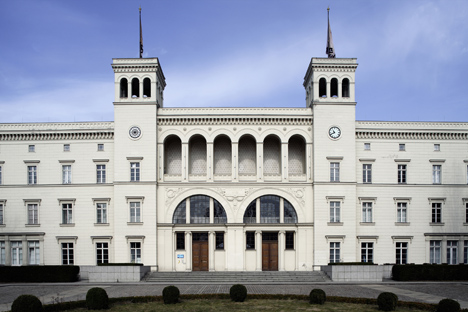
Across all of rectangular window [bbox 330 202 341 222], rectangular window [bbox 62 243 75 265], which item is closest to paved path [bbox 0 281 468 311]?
rectangular window [bbox 62 243 75 265]

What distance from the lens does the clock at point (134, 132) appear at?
4750 cm

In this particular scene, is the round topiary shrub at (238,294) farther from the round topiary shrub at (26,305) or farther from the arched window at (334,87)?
the arched window at (334,87)

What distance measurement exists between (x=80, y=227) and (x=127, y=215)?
18.5 ft

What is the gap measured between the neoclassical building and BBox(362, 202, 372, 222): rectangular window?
0.40 feet

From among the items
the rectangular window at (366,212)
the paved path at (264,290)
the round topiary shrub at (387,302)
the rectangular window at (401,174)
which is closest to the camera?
the round topiary shrub at (387,302)

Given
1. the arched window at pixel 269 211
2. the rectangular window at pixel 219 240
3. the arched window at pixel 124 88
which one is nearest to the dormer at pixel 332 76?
the arched window at pixel 269 211

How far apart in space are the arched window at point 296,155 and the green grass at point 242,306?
891 inches

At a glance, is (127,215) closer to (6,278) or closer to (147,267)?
(147,267)

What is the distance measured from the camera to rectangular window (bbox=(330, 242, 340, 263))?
46312 millimetres

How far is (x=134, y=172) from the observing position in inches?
1868

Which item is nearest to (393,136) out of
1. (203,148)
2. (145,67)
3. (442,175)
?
(442,175)

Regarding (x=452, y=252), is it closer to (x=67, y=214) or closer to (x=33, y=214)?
(x=67, y=214)

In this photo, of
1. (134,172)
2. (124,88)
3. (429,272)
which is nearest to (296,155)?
(429,272)

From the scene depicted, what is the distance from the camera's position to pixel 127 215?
46594mm
